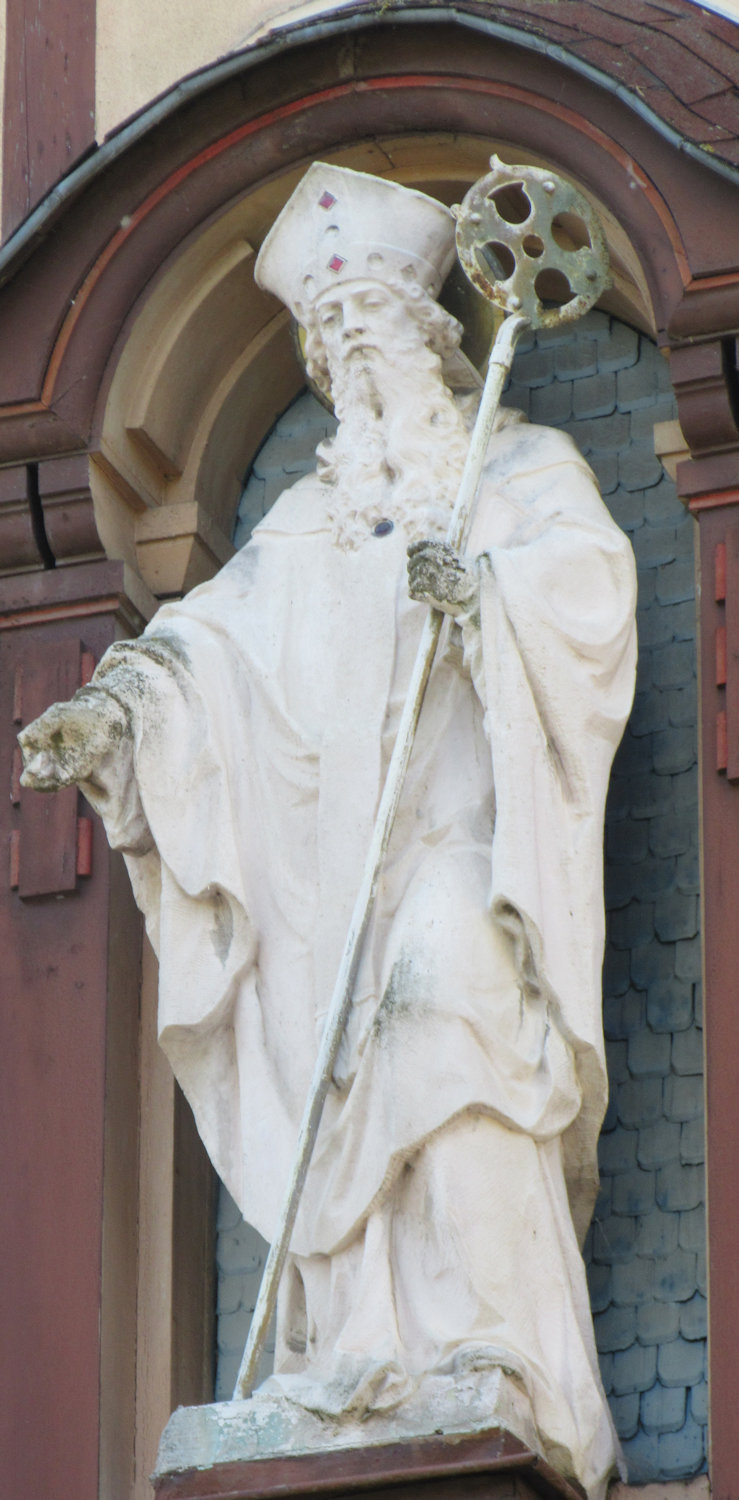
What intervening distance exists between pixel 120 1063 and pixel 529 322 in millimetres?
1309

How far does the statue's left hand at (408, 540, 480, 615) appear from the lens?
5.47m

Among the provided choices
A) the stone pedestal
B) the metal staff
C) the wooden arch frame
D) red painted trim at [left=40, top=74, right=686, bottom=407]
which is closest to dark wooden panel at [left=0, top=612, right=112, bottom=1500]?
the wooden arch frame

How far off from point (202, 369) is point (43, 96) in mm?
614

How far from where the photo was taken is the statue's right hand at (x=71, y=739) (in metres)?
5.58

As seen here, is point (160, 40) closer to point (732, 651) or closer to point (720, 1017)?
point (732, 651)

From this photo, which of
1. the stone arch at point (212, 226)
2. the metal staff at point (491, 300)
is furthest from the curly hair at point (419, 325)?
the stone arch at point (212, 226)

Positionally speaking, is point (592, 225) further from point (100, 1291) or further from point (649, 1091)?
point (100, 1291)

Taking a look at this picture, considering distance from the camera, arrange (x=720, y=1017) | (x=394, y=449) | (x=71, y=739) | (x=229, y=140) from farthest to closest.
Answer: (x=229, y=140)
(x=394, y=449)
(x=71, y=739)
(x=720, y=1017)

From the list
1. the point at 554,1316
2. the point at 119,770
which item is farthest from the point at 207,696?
the point at 554,1316

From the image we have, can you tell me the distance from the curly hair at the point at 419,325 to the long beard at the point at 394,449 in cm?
4

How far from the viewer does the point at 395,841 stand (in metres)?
5.64

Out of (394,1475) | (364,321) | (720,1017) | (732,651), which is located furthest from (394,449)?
(394,1475)

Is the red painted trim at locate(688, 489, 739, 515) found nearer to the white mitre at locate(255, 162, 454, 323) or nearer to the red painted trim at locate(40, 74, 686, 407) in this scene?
the white mitre at locate(255, 162, 454, 323)

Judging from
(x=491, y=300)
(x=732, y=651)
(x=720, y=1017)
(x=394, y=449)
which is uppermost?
(x=491, y=300)
